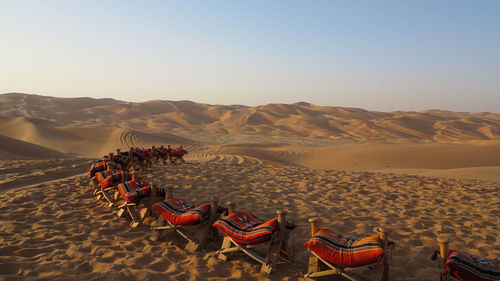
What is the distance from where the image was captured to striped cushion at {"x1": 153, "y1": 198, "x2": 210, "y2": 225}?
4.80m

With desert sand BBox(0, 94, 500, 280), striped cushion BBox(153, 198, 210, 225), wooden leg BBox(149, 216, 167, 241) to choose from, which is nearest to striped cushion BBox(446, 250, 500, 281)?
desert sand BBox(0, 94, 500, 280)

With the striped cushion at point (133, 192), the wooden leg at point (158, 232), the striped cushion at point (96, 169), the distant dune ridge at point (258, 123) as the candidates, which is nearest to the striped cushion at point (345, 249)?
the wooden leg at point (158, 232)

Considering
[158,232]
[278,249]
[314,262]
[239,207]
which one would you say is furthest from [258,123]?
[314,262]

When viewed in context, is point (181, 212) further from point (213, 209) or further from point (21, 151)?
point (21, 151)

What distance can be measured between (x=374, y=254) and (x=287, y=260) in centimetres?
145

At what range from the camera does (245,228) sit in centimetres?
443

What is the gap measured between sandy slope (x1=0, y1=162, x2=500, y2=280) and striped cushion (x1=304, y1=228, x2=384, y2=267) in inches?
27.0

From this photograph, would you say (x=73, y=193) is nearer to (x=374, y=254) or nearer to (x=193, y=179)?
(x=193, y=179)

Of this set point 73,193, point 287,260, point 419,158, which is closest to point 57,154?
point 73,193

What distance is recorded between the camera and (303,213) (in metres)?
6.57

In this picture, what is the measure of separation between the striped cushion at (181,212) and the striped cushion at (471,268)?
332 centimetres

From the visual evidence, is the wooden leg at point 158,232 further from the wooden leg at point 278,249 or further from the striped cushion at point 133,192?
the wooden leg at point 278,249

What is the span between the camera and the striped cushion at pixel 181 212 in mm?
4805

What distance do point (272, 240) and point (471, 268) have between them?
229 cm
